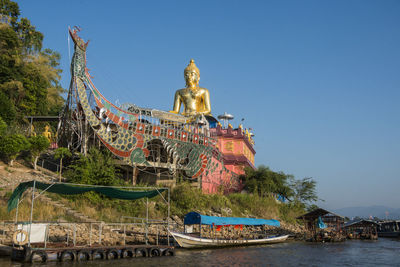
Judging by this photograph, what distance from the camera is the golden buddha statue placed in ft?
124

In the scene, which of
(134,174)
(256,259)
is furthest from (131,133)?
(256,259)

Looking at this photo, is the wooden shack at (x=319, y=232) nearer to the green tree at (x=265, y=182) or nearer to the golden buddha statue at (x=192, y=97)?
the green tree at (x=265, y=182)

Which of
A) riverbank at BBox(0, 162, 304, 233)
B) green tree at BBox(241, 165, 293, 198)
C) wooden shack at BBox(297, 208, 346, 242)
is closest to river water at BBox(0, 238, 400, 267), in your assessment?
riverbank at BBox(0, 162, 304, 233)

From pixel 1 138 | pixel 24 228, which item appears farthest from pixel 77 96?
pixel 24 228

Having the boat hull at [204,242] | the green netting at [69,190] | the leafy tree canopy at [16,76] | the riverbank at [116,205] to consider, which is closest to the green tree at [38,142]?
the riverbank at [116,205]

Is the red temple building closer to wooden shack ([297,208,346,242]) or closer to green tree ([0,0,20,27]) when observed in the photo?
wooden shack ([297,208,346,242])

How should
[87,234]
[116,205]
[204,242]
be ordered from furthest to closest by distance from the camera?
[116,205] → [204,242] → [87,234]

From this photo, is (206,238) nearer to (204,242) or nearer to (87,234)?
(204,242)

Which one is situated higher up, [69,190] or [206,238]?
[69,190]

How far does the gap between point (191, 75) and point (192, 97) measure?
2.26 metres

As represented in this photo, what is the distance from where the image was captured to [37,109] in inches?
1287

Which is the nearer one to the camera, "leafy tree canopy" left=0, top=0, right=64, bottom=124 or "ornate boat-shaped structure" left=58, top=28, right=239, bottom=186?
"ornate boat-shaped structure" left=58, top=28, right=239, bottom=186

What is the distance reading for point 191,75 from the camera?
125 ft

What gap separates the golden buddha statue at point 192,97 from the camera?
37.7m
